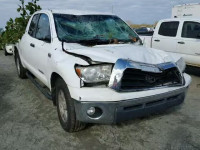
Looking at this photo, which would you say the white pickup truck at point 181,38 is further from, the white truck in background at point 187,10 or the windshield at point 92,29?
the white truck in background at point 187,10

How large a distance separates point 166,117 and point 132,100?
1.39m

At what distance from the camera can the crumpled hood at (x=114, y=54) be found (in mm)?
2861

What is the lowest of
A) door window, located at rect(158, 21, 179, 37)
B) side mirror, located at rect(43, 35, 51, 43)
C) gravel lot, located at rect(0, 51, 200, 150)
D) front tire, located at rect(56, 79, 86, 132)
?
gravel lot, located at rect(0, 51, 200, 150)

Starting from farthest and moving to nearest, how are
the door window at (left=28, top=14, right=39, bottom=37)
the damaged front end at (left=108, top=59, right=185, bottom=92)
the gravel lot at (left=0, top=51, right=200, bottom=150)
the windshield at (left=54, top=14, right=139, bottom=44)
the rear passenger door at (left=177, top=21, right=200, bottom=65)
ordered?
the rear passenger door at (left=177, top=21, right=200, bottom=65), the door window at (left=28, top=14, right=39, bottom=37), the windshield at (left=54, top=14, right=139, bottom=44), the gravel lot at (left=0, top=51, right=200, bottom=150), the damaged front end at (left=108, top=59, right=185, bottom=92)

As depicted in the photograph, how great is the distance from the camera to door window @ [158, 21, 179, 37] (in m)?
7.18

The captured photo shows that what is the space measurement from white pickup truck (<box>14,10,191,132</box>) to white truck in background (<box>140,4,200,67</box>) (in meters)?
3.11

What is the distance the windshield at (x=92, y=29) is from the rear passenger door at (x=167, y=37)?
3.18 m

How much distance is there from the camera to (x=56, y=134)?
3256mm

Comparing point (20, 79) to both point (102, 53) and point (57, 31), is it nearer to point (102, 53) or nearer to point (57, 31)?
point (57, 31)

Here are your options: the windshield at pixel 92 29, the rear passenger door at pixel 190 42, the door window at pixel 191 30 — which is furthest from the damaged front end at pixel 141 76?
the door window at pixel 191 30

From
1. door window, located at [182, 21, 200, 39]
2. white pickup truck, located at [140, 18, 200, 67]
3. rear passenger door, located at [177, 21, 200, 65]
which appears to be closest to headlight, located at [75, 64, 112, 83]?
white pickup truck, located at [140, 18, 200, 67]

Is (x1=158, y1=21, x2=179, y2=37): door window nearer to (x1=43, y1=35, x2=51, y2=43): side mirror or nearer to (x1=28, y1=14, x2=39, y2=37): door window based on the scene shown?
(x1=28, y1=14, x2=39, y2=37): door window

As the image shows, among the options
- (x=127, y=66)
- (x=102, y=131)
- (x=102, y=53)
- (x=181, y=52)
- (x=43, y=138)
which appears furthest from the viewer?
(x=181, y=52)

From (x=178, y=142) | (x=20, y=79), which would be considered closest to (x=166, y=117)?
(x=178, y=142)
